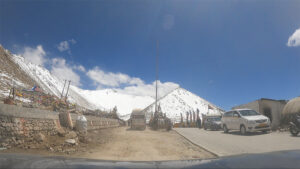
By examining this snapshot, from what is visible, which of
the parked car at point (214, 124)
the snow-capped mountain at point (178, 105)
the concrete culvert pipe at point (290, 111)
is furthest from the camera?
the snow-capped mountain at point (178, 105)

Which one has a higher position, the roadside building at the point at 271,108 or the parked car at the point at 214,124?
the roadside building at the point at 271,108

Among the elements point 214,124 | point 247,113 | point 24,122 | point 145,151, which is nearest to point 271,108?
point 214,124

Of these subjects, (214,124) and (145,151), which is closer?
(145,151)

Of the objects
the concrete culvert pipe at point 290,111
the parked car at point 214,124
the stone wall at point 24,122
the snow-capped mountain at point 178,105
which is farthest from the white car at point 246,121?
the snow-capped mountain at point 178,105

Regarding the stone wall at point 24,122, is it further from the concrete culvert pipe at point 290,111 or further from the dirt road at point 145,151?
the concrete culvert pipe at point 290,111

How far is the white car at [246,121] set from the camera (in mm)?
10703

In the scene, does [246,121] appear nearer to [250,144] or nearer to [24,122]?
[250,144]

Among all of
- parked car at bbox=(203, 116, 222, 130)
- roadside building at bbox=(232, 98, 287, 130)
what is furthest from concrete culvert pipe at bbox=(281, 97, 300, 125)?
parked car at bbox=(203, 116, 222, 130)

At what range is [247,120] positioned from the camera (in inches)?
429

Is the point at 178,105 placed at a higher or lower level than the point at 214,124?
higher

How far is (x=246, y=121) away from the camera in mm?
10984

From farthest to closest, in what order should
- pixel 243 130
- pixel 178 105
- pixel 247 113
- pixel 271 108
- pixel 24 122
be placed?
pixel 178 105
pixel 271 108
pixel 247 113
pixel 243 130
pixel 24 122

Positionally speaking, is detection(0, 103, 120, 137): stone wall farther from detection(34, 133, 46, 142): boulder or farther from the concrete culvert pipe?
the concrete culvert pipe

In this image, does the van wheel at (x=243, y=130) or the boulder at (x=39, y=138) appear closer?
the boulder at (x=39, y=138)
